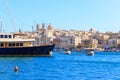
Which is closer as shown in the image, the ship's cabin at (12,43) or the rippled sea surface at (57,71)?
the rippled sea surface at (57,71)

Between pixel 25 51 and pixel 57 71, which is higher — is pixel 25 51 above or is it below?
above

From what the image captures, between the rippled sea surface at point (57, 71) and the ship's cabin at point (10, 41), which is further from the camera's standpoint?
the ship's cabin at point (10, 41)

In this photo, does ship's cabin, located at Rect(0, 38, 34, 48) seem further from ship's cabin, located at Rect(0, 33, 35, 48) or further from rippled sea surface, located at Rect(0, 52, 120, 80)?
rippled sea surface, located at Rect(0, 52, 120, 80)

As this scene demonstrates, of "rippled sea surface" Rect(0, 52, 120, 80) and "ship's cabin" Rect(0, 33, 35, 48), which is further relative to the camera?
"ship's cabin" Rect(0, 33, 35, 48)

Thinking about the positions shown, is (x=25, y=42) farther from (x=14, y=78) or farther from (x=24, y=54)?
(x=14, y=78)

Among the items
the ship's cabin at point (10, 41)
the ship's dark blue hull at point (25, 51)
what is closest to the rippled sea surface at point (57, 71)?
the ship's dark blue hull at point (25, 51)

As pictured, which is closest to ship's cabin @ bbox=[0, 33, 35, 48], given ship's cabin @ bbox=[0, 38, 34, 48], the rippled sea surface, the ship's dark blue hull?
ship's cabin @ bbox=[0, 38, 34, 48]

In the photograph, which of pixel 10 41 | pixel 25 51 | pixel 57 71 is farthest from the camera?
pixel 25 51

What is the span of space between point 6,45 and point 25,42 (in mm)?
3844

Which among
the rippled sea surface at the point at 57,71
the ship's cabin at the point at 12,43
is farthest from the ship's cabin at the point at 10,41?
the rippled sea surface at the point at 57,71

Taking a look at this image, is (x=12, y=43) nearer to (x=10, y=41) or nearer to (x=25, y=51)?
(x=10, y=41)

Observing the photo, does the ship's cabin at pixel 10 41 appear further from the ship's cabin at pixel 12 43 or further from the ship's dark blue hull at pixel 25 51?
the ship's dark blue hull at pixel 25 51

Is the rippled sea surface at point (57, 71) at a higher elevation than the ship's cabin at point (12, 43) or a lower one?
lower

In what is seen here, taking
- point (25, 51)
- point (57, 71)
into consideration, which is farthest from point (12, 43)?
point (57, 71)
